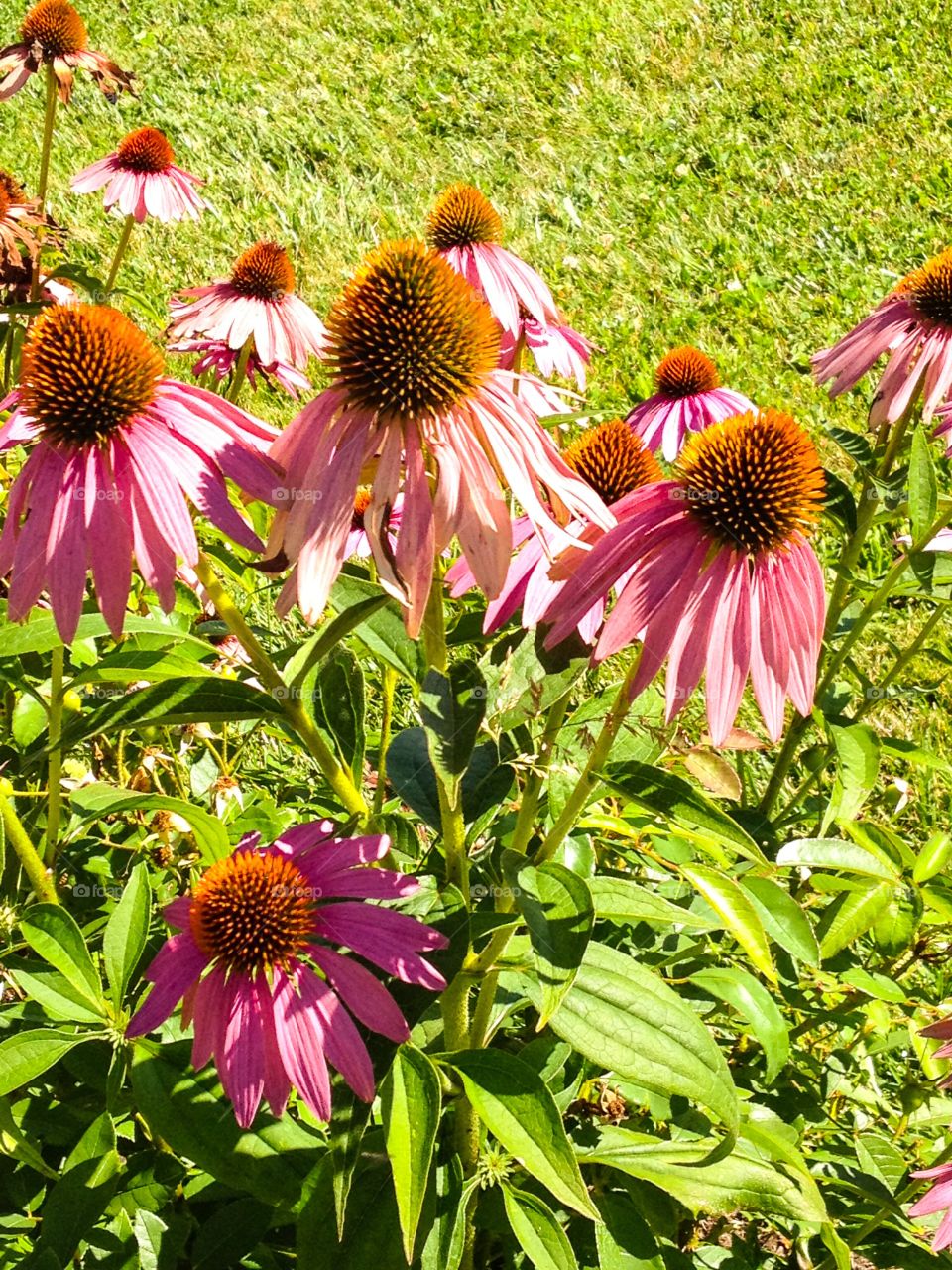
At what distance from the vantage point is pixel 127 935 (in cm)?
120

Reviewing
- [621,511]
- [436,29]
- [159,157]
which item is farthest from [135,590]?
[436,29]

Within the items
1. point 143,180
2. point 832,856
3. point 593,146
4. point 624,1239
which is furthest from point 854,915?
point 593,146

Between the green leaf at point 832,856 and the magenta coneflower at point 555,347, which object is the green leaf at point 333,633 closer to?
the green leaf at point 832,856

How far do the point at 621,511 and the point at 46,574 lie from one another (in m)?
0.44

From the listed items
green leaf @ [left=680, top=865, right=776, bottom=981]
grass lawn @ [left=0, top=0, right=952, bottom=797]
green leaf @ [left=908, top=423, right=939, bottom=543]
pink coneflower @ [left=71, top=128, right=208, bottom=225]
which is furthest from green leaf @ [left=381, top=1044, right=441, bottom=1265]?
grass lawn @ [left=0, top=0, right=952, bottom=797]

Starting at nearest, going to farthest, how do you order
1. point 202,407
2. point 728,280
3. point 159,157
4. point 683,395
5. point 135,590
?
point 202,407
point 135,590
point 683,395
point 159,157
point 728,280

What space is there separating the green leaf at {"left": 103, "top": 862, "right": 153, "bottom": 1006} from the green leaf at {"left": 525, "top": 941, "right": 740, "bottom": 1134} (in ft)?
1.49

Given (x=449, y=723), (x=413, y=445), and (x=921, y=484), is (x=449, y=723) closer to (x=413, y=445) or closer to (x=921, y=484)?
(x=413, y=445)

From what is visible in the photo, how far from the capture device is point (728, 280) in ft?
13.2

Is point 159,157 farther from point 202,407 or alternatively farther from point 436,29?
point 436,29

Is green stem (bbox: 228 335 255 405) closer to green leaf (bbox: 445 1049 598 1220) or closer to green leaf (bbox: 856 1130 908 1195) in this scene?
green leaf (bbox: 445 1049 598 1220)

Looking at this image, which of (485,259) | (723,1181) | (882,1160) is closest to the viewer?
(723,1181)

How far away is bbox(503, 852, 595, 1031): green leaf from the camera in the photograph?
2.86ft

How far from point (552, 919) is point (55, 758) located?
1.99ft
